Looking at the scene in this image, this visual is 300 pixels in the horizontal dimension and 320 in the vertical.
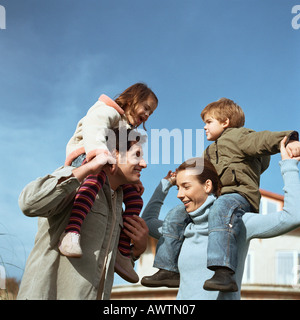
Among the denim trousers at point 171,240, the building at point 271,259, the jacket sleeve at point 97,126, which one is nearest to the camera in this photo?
the jacket sleeve at point 97,126

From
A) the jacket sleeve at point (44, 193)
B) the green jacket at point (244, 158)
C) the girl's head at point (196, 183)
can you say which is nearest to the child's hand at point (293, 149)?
the green jacket at point (244, 158)

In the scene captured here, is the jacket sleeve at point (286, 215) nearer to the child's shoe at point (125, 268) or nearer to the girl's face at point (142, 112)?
the child's shoe at point (125, 268)

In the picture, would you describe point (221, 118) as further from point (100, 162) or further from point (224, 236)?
point (100, 162)

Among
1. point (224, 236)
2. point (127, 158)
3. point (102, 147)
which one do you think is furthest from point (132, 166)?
point (224, 236)

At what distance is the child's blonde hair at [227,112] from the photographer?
4.08 meters

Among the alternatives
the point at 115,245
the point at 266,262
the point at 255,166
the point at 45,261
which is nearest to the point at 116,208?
the point at 115,245

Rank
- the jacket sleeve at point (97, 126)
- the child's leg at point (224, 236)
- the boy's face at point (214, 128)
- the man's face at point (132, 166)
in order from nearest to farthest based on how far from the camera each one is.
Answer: the jacket sleeve at point (97, 126) → the child's leg at point (224, 236) → the man's face at point (132, 166) → the boy's face at point (214, 128)

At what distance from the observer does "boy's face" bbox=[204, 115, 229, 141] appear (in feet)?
13.4

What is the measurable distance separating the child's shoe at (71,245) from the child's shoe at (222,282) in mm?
909

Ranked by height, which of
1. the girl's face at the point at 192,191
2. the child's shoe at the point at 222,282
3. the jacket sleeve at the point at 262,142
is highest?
the jacket sleeve at the point at 262,142

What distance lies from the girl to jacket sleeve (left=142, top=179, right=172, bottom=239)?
0.38 metres

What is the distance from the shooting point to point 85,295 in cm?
300

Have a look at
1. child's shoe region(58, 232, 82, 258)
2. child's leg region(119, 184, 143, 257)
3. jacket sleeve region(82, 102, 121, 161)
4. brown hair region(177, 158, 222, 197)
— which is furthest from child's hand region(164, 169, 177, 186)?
child's shoe region(58, 232, 82, 258)

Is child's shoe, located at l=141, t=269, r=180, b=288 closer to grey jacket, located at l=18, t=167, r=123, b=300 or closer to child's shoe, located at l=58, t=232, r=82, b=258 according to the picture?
grey jacket, located at l=18, t=167, r=123, b=300
